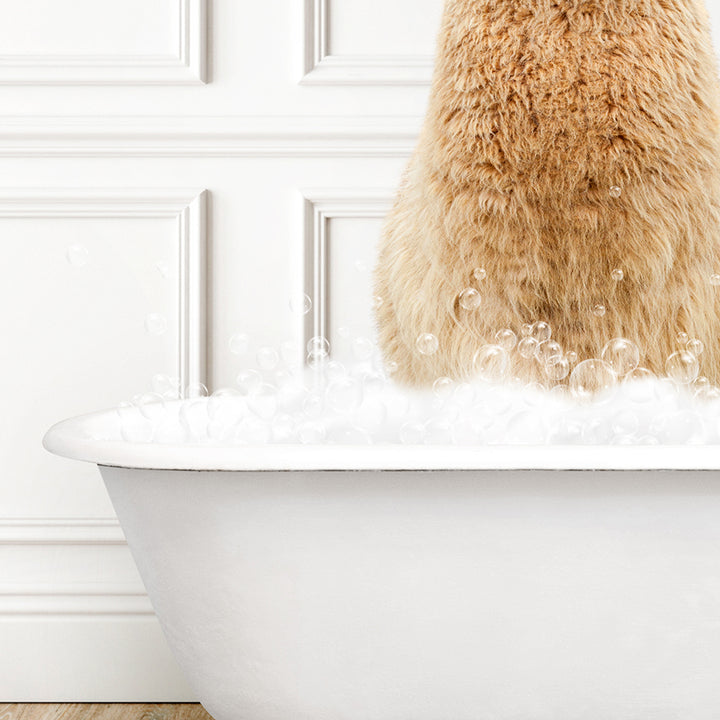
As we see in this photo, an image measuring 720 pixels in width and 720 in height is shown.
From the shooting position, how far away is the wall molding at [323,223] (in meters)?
1.27

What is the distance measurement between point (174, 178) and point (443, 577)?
0.82 metres

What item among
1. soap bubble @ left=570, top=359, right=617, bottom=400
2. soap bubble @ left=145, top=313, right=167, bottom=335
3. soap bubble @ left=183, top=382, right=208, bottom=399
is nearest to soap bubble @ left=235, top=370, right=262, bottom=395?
soap bubble @ left=183, top=382, right=208, bottom=399

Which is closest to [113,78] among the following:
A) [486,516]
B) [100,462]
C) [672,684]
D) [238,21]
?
[238,21]

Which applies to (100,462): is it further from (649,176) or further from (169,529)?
(649,176)

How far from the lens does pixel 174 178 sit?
1277 millimetres

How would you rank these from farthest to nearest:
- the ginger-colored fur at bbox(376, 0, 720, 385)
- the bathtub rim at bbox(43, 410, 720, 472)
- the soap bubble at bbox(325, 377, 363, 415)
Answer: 1. the soap bubble at bbox(325, 377, 363, 415)
2. the ginger-colored fur at bbox(376, 0, 720, 385)
3. the bathtub rim at bbox(43, 410, 720, 472)

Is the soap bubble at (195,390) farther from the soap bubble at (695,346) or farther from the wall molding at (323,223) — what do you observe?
the soap bubble at (695,346)

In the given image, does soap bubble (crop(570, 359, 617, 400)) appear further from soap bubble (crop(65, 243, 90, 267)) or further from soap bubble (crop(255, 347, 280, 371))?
soap bubble (crop(65, 243, 90, 267))

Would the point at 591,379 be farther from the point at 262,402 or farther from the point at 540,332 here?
the point at 262,402

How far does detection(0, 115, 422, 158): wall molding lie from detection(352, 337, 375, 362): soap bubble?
0.28 meters

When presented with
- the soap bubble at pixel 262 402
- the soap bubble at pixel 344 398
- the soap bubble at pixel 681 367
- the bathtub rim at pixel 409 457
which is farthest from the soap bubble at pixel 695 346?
the soap bubble at pixel 262 402

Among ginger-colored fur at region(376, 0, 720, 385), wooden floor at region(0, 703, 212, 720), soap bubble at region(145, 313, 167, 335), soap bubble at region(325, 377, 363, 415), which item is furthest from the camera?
soap bubble at region(145, 313, 167, 335)

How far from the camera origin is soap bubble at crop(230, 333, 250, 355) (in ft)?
4.03

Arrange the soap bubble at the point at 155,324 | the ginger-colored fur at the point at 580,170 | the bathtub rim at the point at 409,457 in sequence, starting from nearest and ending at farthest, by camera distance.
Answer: the bathtub rim at the point at 409,457 → the ginger-colored fur at the point at 580,170 → the soap bubble at the point at 155,324
